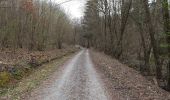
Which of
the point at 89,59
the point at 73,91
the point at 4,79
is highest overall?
the point at 4,79

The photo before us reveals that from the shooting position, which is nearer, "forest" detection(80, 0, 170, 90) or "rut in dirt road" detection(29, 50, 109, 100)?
"rut in dirt road" detection(29, 50, 109, 100)

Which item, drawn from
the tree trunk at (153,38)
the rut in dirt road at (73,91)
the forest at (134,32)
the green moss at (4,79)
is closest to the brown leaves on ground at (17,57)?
the green moss at (4,79)

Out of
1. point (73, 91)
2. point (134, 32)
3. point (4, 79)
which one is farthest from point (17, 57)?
point (134, 32)

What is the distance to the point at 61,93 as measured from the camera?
12.9m

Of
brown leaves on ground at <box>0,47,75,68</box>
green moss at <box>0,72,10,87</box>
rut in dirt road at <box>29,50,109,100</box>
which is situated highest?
brown leaves on ground at <box>0,47,75,68</box>

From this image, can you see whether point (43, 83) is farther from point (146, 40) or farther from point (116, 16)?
point (116, 16)

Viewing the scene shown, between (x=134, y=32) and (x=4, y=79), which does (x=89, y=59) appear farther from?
(x=4, y=79)

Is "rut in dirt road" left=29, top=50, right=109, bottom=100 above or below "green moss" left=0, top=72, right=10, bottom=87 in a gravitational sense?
below

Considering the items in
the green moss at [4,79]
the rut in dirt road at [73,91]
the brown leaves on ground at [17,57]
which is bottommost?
the rut in dirt road at [73,91]

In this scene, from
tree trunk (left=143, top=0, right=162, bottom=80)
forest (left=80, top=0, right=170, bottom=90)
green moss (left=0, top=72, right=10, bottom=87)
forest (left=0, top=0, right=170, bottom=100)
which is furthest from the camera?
forest (left=80, top=0, right=170, bottom=90)

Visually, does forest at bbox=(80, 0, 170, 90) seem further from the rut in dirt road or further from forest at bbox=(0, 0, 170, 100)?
the rut in dirt road

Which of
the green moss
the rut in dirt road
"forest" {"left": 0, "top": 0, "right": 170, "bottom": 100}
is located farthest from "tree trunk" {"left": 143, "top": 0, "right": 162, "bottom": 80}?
the green moss

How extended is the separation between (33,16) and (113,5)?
1202cm

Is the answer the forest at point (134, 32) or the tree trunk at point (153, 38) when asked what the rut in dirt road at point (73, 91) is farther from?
the forest at point (134, 32)
